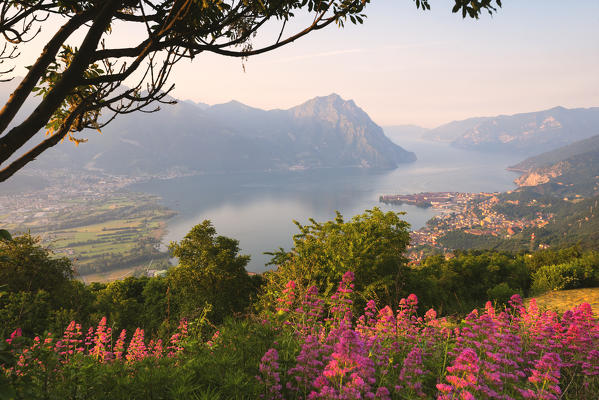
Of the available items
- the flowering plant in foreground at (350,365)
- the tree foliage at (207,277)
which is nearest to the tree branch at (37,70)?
the flowering plant in foreground at (350,365)

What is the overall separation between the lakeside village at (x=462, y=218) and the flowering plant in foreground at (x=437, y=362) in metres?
67.5

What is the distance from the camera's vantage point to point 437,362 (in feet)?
11.2

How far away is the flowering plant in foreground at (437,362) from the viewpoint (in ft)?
7.63

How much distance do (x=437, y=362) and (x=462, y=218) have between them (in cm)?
11817

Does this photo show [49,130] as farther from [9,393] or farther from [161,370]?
[161,370]

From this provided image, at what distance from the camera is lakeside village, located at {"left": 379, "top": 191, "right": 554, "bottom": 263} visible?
85.0 metres

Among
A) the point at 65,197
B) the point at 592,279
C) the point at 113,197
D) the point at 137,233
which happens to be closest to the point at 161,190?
the point at 113,197

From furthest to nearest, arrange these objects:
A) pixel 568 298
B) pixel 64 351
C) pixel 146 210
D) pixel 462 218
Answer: pixel 146 210 < pixel 462 218 < pixel 568 298 < pixel 64 351

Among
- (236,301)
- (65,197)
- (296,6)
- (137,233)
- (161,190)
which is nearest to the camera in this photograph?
(296,6)

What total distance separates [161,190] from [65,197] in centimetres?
4293

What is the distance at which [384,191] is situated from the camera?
143 meters

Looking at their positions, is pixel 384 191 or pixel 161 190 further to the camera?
pixel 161 190

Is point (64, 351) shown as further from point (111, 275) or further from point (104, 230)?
point (104, 230)

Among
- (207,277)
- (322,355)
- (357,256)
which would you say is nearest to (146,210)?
(207,277)
